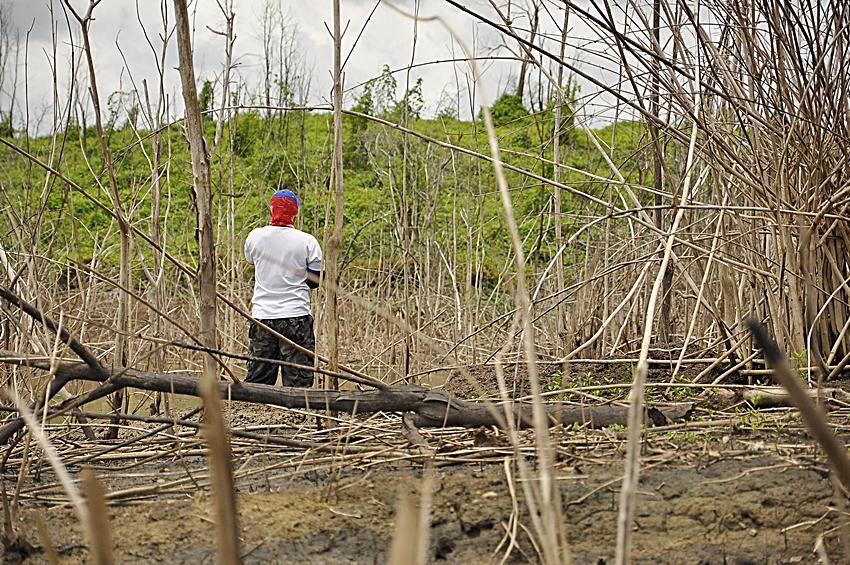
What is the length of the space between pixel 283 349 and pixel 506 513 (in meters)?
3.11

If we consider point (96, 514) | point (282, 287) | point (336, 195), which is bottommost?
point (282, 287)

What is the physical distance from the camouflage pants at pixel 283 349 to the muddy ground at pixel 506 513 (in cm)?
A: 252

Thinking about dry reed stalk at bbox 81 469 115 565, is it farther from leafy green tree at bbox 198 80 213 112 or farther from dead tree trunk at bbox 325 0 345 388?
leafy green tree at bbox 198 80 213 112

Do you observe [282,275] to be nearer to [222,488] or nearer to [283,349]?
[283,349]

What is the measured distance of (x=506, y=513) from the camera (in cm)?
143

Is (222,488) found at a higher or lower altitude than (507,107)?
lower

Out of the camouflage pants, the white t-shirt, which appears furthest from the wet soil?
the white t-shirt

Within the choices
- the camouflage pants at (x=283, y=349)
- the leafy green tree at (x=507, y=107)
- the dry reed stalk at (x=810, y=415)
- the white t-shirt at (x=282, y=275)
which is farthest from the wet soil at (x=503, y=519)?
the leafy green tree at (x=507, y=107)

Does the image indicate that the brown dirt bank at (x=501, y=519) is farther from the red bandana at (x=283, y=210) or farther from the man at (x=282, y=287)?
the red bandana at (x=283, y=210)

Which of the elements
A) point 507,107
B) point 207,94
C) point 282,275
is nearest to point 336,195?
point 282,275

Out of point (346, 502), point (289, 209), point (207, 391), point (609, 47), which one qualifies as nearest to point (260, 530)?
point (346, 502)

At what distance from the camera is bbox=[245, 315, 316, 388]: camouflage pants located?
4270 millimetres

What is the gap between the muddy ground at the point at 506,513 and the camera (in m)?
1.33

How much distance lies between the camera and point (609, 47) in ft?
7.04
